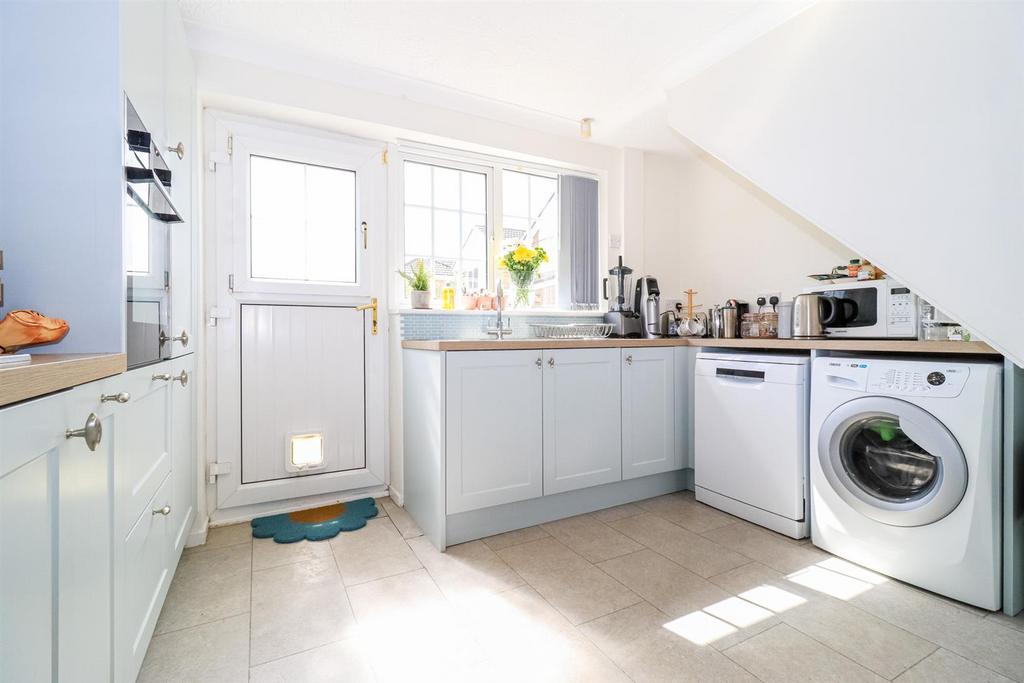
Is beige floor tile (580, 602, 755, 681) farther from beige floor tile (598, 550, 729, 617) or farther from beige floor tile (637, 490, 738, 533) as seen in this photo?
beige floor tile (637, 490, 738, 533)

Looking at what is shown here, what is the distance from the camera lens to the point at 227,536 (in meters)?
2.36

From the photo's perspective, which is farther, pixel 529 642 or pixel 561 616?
pixel 561 616

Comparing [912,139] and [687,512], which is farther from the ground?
[912,139]

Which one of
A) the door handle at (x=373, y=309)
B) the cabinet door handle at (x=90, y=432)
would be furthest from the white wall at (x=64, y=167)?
the door handle at (x=373, y=309)

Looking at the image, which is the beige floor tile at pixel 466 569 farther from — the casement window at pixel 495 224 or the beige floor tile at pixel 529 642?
the casement window at pixel 495 224

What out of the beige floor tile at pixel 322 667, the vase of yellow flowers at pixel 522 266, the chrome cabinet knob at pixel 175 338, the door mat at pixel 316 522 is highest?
the vase of yellow flowers at pixel 522 266

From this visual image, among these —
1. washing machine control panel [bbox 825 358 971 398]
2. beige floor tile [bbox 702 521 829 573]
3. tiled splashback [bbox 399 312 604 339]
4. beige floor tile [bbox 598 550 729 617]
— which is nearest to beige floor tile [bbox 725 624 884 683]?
beige floor tile [bbox 598 550 729 617]

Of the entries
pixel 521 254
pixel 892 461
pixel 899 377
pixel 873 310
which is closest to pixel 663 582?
pixel 892 461

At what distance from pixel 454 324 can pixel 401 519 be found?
3.79 feet

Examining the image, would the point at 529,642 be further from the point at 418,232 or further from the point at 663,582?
the point at 418,232

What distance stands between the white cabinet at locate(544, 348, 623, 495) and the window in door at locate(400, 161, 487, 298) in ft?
3.24

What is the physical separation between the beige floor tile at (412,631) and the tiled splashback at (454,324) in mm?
1346

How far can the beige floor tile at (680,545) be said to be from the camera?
6.68 ft

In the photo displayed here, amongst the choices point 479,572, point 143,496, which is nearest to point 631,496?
point 479,572
